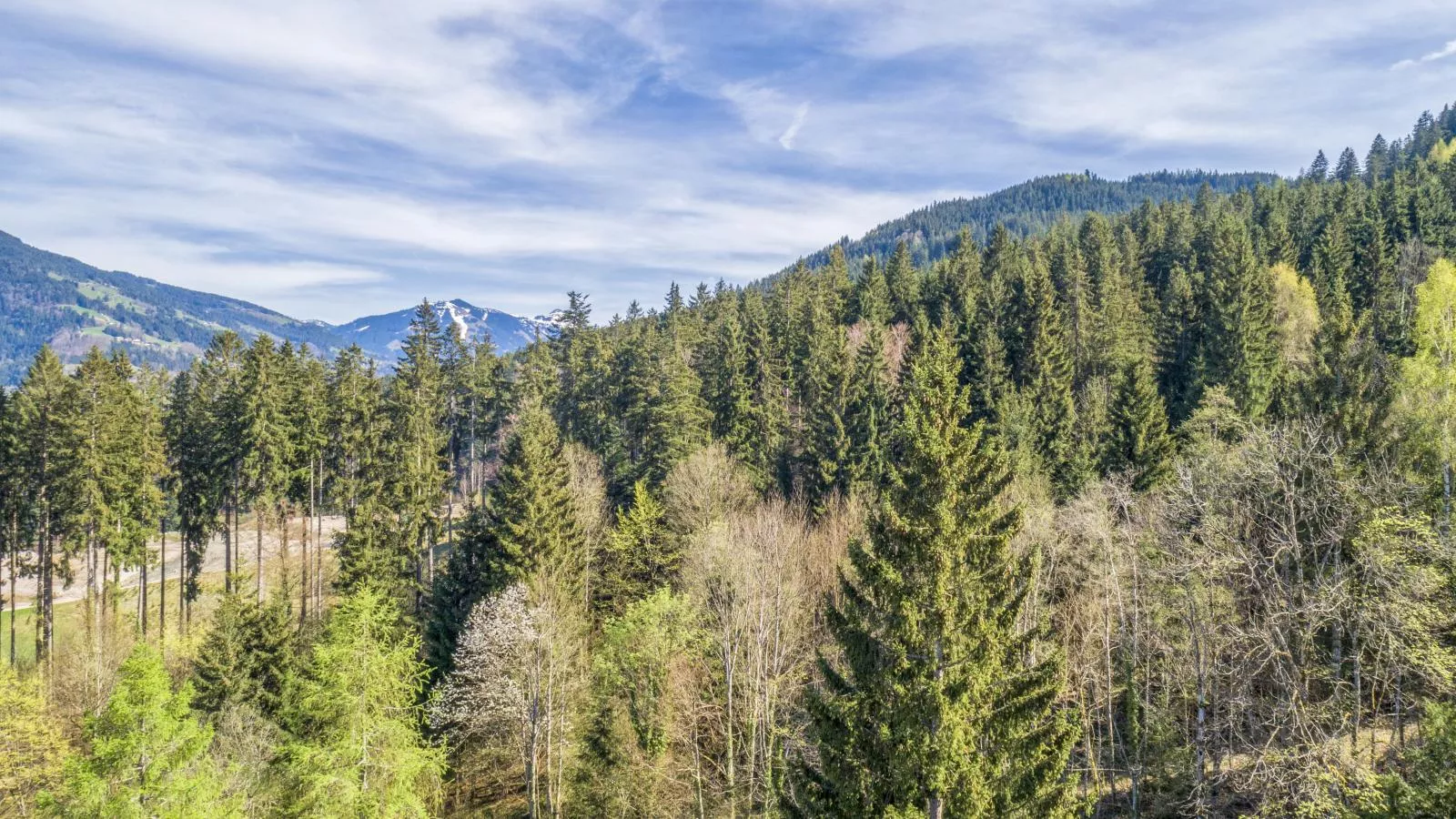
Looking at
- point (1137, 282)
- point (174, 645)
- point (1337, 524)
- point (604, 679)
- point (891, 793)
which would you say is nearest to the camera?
point (891, 793)

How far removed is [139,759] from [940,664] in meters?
17.7

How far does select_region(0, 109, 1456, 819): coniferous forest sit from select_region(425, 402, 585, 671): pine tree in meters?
0.23

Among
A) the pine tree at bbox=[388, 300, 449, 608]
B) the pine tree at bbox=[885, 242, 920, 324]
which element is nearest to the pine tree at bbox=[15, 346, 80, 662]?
the pine tree at bbox=[388, 300, 449, 608]

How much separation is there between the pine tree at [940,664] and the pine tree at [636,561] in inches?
827

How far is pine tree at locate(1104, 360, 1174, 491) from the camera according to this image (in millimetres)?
37562

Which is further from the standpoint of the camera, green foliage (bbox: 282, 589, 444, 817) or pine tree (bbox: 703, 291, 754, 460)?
pine tree (bbox: 703, 291, 754, 460)

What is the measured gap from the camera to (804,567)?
34.2 m

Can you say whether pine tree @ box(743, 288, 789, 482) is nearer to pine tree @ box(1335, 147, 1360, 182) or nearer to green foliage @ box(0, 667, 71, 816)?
green foliage @ box(0, 667, 71, 816)

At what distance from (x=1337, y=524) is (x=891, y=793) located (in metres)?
14.5

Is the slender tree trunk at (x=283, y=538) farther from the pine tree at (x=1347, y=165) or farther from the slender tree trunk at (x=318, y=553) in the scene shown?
the pine tree at (x=1347, y=165)

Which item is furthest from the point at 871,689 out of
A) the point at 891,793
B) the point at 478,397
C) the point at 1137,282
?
the point at 1137,282

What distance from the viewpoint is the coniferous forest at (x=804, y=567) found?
50.6ft

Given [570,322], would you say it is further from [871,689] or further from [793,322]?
[871,689]

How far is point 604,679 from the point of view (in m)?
26.8
